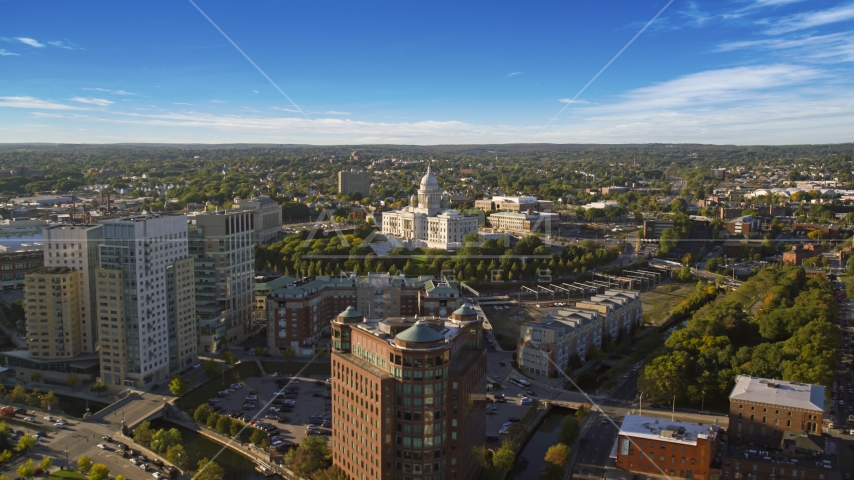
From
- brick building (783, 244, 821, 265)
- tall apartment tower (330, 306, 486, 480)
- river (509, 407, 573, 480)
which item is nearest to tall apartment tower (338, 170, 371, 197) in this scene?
brick building (783, 244, 821, 265)

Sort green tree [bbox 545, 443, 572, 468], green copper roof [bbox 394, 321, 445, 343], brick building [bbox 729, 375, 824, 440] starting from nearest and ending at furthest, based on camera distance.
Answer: green copper roof [bbox 394, 321, 445, 343] → green tree [bbox 545, 443, 572, 468] → brick building [bbox 729, 375, 824, 440]

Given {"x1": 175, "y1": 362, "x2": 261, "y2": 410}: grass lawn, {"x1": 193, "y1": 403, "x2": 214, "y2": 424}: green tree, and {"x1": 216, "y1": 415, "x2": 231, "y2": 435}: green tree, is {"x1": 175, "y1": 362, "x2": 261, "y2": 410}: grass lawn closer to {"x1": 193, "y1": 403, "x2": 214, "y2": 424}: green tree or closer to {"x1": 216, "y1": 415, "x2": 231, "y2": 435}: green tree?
{"x1": 193, "y1": 403, "x2": 214, "y2": 424}: green tree

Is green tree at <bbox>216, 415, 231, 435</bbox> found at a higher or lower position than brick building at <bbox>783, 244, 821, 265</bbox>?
lower

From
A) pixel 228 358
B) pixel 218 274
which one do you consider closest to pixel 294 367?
pixel 228 358

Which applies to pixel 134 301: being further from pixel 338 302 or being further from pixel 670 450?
pixel 670 450

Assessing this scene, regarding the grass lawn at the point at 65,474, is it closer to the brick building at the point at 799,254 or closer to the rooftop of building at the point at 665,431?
the rooftop of building at the point at 665,431

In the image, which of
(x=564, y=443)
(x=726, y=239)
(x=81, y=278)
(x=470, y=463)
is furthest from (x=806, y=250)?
(x=81, y=278)
